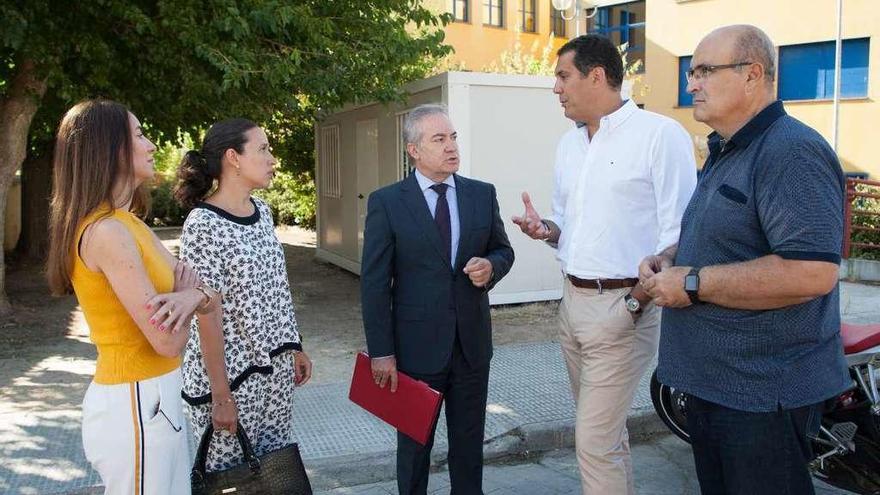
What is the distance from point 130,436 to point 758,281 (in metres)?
1.90

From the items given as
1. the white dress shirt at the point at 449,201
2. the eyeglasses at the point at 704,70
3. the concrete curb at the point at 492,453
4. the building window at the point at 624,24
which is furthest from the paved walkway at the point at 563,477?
the building window at the point at 624,24

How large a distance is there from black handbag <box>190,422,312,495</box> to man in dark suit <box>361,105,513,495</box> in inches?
24.9

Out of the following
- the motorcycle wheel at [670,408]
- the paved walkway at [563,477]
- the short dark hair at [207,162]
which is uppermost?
the short dark hair at [207,162]

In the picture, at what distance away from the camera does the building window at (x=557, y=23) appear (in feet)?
107

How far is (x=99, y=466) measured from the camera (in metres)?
2.37

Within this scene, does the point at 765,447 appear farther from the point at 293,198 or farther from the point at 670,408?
the point at 293,198

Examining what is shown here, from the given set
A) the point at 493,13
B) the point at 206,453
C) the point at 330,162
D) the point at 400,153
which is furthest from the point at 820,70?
the point at 206,453

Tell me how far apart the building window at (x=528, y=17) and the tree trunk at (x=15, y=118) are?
24996 mm

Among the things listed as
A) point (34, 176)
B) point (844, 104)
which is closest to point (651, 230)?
point (34, 176)

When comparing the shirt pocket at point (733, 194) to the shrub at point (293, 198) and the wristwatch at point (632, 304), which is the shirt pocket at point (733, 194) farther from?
the shrub at point (293, 198)

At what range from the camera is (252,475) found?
2834 millimetres

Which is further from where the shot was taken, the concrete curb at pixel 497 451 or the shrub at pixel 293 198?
the shrub at pixel 293 198

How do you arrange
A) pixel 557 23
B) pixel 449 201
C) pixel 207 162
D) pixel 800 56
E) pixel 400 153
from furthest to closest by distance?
pixel 557 23 < pixel 800 56 < pixel 400 153 < pixel 449 201 < pixel 207 162

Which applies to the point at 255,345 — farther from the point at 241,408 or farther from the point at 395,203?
the point at 395,203
